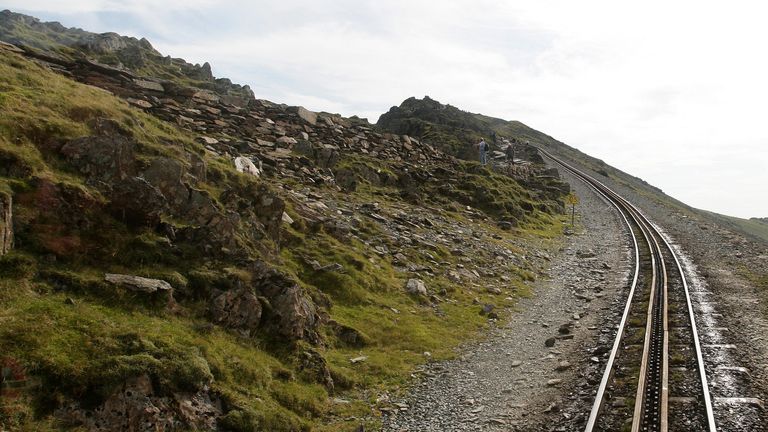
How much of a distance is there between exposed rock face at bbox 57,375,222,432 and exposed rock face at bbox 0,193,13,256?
4.81 meters

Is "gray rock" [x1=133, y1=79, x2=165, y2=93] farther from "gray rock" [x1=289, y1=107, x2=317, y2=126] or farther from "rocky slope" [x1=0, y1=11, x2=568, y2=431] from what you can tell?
"gray rock" [x1=289, y1=107, x2=317, y2=126]

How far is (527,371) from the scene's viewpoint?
16469 mm

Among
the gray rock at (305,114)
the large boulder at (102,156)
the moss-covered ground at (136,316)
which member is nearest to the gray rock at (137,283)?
the moss-covered ground at (136,316)

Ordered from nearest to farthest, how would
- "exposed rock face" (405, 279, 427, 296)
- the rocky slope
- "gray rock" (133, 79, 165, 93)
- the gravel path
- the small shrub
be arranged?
1. the rocky slope
2. the small shrub
3. the gravel path
4. "exposed rock face" (405, 279, 427, 296)
5. "gray rock" (133, 79, 165, 93)

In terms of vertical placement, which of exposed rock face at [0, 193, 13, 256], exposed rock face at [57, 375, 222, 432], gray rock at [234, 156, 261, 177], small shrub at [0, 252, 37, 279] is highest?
gray rock at [234, 156, 261, 177]

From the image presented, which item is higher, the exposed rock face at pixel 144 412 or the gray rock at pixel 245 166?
the gray rock at pixel 245 166

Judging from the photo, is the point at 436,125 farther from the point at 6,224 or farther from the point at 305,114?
the point at 6,224

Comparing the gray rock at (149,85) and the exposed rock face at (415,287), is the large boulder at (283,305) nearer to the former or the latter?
the exposed rock face at (415,287)

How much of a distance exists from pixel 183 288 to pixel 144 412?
4841mm

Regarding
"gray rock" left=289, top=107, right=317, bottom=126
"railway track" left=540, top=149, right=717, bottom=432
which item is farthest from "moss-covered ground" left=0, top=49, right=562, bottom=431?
"gray rock" left=289, top=107, right=317, bottom=126

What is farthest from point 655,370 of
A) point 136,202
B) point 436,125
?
point 436,125

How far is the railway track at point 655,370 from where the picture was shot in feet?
40.2

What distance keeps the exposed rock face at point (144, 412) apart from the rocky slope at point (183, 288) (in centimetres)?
3

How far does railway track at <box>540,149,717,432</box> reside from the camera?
12.3m
